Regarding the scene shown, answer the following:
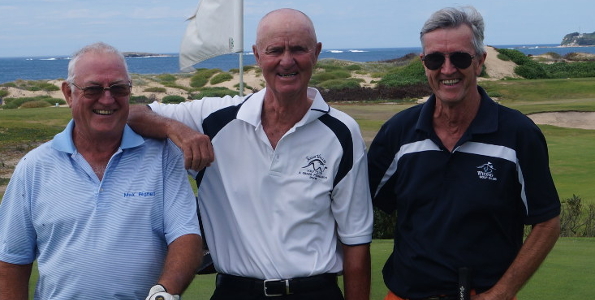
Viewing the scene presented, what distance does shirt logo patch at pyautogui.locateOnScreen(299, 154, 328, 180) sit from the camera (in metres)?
3.61

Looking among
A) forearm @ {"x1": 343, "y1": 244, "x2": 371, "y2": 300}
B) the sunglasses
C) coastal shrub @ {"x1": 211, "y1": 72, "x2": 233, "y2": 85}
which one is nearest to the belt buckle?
forearm @ {"x1": 343, "y1": 244, "x2": 371, "y2": 300}

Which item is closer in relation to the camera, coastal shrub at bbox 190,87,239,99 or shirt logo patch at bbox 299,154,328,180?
shirt logo patch at bbox 299,154,328,180

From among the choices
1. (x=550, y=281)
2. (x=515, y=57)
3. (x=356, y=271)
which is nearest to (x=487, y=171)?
(x=356, y=271)

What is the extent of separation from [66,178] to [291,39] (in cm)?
112

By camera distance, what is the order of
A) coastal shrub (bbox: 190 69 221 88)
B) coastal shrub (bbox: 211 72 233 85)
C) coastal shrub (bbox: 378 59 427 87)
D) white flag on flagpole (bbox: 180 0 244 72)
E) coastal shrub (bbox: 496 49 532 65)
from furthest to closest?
coastal shrub (bbox: 190 69 221 88), coastal shrub (bbox: 211 72 233 85), coastal shrub (bbox: 496 49 532 65), coastal shrub (bbox: 378 59 427 87), white flag on flagpole (bbox: 180 0 244 72)

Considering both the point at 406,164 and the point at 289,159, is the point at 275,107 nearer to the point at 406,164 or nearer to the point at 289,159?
the point at 289,159

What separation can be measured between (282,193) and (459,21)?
1061mm

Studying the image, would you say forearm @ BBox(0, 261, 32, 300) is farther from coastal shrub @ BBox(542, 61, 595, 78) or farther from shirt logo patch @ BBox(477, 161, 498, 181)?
coastal shrub @ BBox(542, 61, 595, 78)

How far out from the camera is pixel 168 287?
3.16 metres

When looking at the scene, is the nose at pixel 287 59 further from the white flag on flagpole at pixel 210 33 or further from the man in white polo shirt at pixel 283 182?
the white flag on flagpole at pixel 210 33

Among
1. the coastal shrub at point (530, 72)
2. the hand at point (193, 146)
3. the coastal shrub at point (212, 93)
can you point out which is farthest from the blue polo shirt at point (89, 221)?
the coastal shrub at point (530, 72)

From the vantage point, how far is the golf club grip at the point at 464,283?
332cm

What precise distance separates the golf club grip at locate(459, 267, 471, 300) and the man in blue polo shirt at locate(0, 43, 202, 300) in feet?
3.58

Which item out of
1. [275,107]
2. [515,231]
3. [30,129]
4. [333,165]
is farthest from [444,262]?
[30,129]
